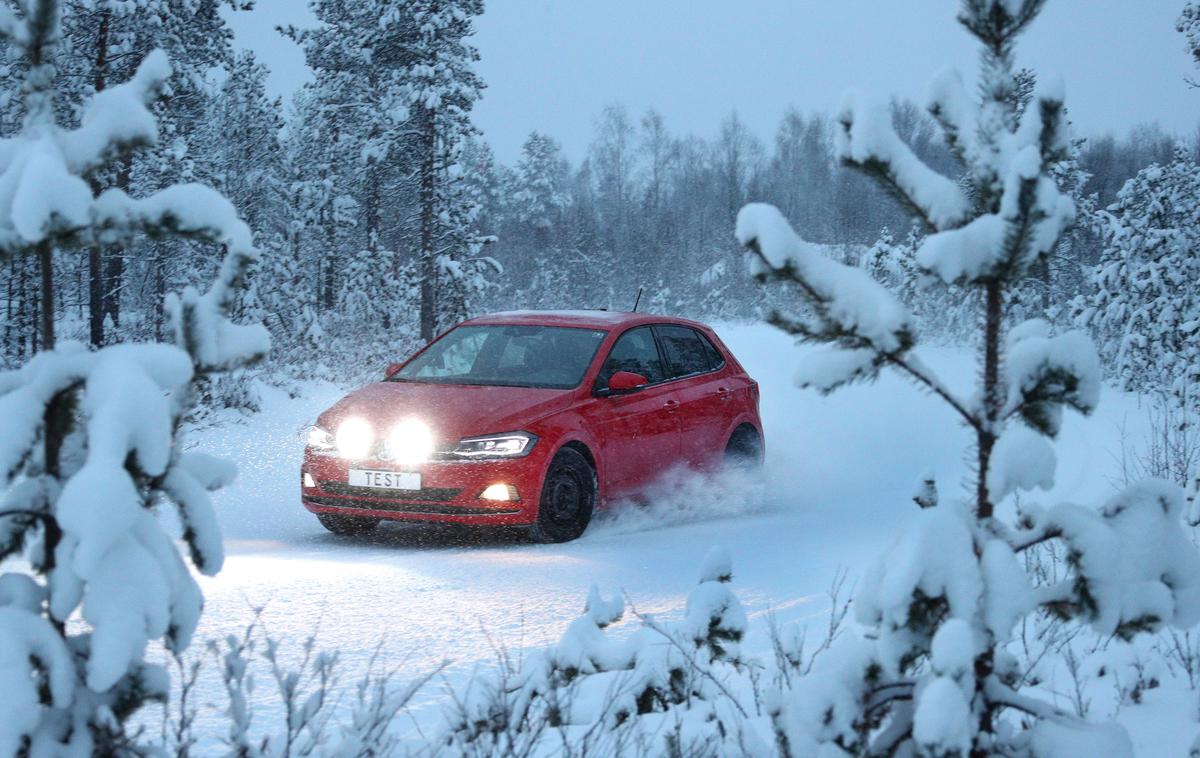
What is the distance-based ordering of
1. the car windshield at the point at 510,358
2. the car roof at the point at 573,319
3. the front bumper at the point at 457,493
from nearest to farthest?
1. the front bumper at the point at 457,493
2. the car windshield at the point at 510,358
3. the car roof at the point at 573,319

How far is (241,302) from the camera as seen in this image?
22.8m

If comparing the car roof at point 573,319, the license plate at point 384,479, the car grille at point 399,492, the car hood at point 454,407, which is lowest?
the car grille at point 399,492

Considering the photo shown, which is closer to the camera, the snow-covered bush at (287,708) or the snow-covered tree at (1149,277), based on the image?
the snow-covered bush at (287,708)

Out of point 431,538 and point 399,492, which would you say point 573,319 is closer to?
point 431,538

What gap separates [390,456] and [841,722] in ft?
20.5

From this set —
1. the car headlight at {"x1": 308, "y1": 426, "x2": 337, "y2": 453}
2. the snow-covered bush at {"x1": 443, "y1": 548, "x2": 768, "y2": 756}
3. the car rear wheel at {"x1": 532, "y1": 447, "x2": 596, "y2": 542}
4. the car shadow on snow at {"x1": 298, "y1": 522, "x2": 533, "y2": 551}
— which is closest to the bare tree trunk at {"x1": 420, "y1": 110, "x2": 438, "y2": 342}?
the car shadow on snow at {"x1": 298, "y1": 522, "x2": 533, "y2": 551}

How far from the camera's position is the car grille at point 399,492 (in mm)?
8312

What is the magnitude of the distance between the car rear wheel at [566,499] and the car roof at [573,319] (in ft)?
4.87

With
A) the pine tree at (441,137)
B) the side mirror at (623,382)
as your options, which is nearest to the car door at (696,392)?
the side mirror at (623,382)

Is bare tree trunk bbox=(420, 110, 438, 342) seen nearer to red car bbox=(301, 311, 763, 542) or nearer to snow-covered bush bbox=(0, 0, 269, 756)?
red car bbox=(301, 311, 763, 542)

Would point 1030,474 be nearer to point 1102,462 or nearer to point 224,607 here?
point 224,607

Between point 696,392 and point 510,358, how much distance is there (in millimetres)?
1807

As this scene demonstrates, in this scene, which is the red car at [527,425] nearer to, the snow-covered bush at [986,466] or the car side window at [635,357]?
the car side window at [635,357]

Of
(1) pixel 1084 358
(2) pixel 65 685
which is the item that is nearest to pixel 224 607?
(2) pixel 65 685
